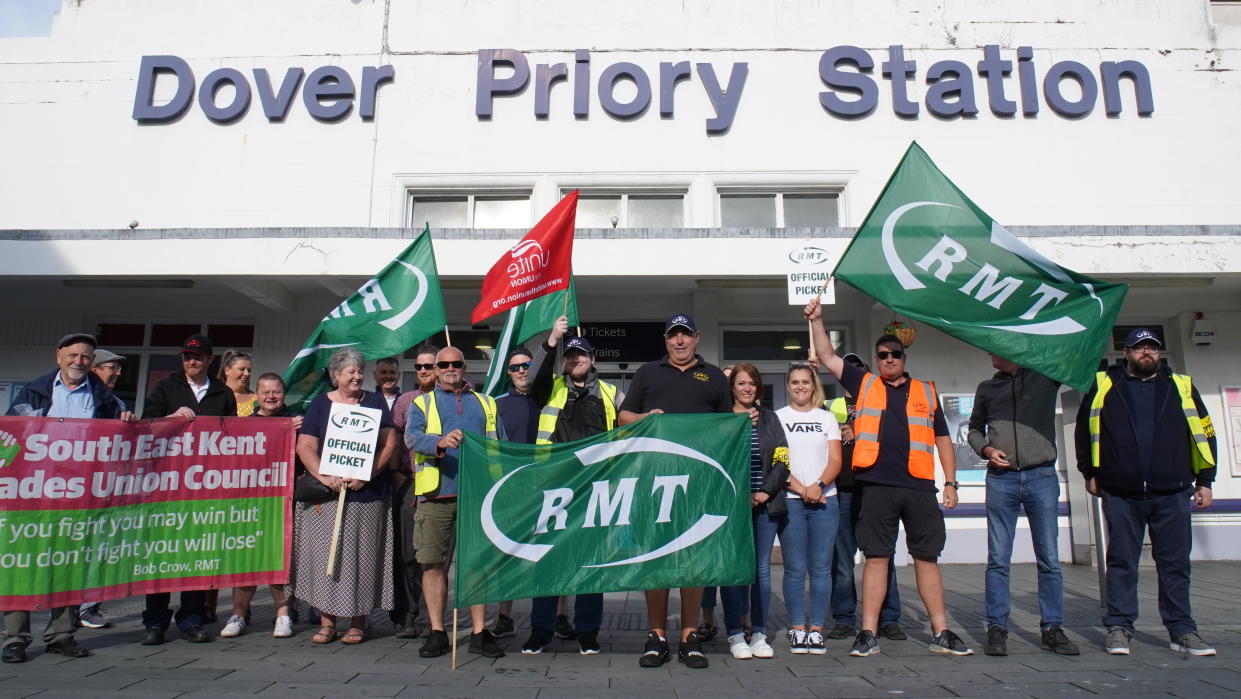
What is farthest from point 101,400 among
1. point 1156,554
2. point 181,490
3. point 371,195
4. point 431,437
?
point 1156,554

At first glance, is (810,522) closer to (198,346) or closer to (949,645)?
(949,645)

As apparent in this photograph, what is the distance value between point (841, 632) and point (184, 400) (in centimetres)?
491

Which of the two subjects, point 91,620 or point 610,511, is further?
point 91,620

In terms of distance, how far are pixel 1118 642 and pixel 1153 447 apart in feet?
4.01

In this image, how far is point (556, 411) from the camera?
5.21m

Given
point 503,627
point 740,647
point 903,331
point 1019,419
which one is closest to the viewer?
point 740,647

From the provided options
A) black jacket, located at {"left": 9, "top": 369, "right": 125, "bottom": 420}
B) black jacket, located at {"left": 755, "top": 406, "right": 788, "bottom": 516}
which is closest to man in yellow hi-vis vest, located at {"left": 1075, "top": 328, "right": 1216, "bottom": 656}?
black jacket, located at {"left": 755, "top": 406, "right": 788, "bottom": 516}

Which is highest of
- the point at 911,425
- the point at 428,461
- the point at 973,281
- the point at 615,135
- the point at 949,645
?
the point at 615,135

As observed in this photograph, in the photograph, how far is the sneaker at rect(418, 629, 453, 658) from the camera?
467 cm

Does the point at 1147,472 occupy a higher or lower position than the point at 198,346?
lower

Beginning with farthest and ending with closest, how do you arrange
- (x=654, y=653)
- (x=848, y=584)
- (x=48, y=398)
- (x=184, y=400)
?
(x=184, y=400) → (x=848, y=584) → (x=48, y=398) → (x=654, y=653)

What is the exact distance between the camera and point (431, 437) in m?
4.85

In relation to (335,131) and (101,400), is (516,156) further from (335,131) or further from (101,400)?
(101,400)

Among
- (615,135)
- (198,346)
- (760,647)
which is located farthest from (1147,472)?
(615,135)
